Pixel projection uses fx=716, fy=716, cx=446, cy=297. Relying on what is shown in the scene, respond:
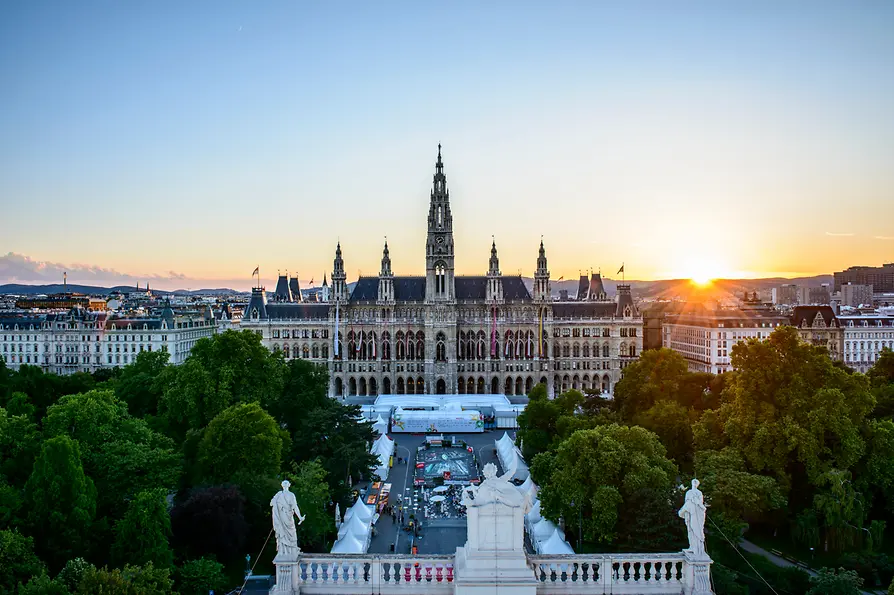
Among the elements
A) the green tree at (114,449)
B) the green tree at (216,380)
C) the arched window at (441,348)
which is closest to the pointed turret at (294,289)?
the arched window at (441,348)

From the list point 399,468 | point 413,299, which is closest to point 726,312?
point 413,299

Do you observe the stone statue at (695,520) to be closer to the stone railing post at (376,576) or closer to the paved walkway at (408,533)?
the stone railing post at (376,576)

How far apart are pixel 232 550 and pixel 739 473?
25514mm

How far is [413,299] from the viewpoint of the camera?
104375 mm

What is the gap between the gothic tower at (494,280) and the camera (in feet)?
341

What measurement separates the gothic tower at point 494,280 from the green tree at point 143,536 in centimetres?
7590

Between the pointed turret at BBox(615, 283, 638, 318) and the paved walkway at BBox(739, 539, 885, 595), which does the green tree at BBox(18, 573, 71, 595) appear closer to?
the paved walkway at BBox(739, 539, 885, 595)

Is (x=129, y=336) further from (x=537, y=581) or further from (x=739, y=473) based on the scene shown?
(x=537, y=581)

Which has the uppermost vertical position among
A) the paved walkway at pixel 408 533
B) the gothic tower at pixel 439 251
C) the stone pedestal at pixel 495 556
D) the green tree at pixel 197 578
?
the gothic tower at pixel 439 251

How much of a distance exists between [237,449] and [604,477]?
67.1ft

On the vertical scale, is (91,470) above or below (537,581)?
below

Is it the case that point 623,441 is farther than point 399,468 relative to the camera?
No

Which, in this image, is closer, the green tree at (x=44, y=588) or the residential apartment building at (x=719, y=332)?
the green tree at (x=44, y=588)

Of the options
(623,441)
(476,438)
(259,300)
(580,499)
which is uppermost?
(259,300)
